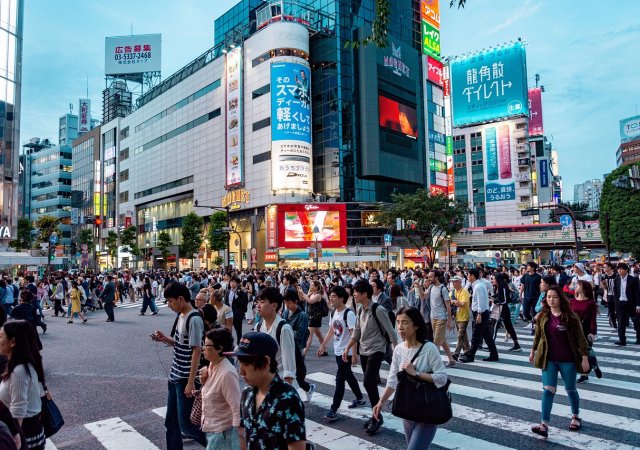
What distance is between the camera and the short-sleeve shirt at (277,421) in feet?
8.13

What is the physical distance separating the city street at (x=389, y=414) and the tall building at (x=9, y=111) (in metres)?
33.9

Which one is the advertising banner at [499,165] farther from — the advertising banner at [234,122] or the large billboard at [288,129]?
the advertising banner at [234,122]

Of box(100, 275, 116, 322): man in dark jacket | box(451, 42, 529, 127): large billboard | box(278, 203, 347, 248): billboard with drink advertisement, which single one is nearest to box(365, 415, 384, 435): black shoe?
box(100, 275, 116, 322): man in dark jacket

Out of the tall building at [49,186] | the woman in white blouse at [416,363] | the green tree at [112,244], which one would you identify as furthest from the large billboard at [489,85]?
the woman in white blouse at [416,363]

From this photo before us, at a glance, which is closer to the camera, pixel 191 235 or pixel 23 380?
pixel 23 380

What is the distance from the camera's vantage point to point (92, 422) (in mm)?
6355

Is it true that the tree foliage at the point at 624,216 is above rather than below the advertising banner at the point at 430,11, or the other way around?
below

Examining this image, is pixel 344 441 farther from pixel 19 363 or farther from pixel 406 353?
pixel 19 363

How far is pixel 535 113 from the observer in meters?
106

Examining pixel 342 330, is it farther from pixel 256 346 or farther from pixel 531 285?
pixel 531 285

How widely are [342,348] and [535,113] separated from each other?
11476cm

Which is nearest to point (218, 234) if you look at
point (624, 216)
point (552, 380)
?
point (624, 216)

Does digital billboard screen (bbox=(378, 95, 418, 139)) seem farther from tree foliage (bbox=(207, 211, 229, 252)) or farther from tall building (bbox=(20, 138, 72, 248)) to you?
tall building (bbox=(20, 138, 72, 248))

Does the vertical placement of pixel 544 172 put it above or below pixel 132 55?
below
